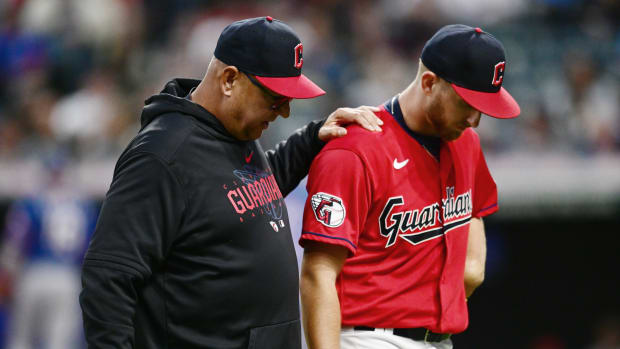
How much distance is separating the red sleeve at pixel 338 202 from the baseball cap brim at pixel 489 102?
1.27 feet

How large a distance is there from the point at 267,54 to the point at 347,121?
0.52m

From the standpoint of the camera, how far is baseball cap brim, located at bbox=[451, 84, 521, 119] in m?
2.56

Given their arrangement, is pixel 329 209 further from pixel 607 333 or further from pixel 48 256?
pixel 607 333

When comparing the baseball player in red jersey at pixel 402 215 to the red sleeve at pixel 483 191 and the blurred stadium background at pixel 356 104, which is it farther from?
the blurred stadium background at pixel 356 104

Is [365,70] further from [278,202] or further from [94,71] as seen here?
[278,202]

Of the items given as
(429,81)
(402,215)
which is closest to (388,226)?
(402,215)

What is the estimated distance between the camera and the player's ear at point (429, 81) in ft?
8.71

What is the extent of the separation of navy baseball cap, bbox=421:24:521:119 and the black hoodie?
0.68 metres

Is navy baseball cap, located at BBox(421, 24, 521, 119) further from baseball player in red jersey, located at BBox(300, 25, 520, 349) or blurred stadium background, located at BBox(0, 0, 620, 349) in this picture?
blurred stadium background, located at BBox(0, 0, 620, 349)

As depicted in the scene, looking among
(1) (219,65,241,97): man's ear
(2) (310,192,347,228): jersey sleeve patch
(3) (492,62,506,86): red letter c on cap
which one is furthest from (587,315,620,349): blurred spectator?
(1) (219,65,241,97): man's ear

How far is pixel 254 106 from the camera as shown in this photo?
2.39 metres

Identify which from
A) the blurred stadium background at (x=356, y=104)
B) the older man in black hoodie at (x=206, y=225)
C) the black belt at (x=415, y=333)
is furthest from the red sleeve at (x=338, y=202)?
the blurred stadium background at (x=356, y=104)

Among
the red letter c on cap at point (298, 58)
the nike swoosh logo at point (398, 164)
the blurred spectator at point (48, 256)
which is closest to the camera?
the red letter c on cap at point (298, 58)

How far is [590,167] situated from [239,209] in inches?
210
